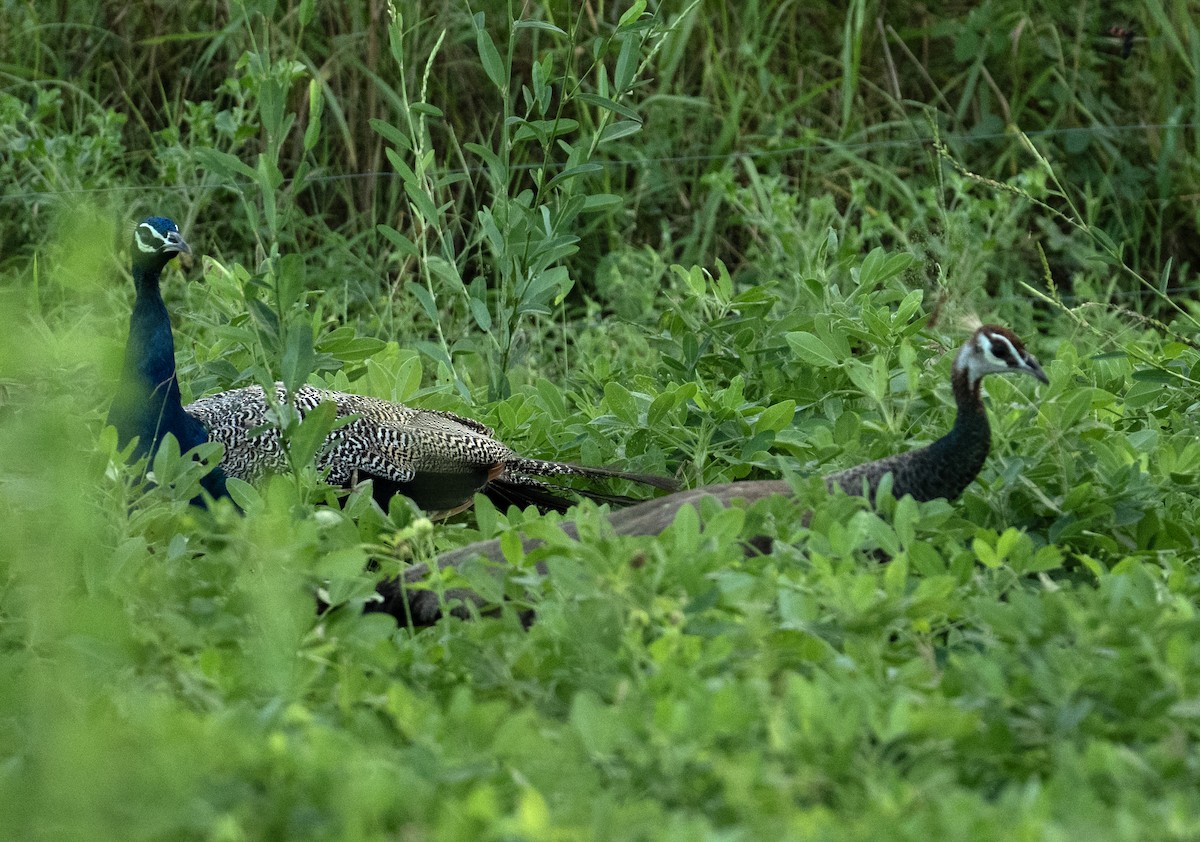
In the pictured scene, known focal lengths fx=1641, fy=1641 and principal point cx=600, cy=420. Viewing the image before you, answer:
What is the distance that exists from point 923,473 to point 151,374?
165cm

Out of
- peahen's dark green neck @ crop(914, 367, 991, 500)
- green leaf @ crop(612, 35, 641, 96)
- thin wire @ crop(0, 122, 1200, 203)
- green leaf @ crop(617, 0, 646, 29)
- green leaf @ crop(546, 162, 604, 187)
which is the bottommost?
thin wire @ crop(0, 122, 1200, 203)

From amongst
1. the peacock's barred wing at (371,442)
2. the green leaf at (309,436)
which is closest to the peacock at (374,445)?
the peacock's barred wing at (371,442)

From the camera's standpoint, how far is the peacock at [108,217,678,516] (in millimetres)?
3410

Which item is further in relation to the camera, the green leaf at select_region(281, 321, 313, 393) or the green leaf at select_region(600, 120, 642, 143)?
the green leaf at select_region(600, 120, 642, 143)

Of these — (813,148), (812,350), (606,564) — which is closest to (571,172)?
(812,350)

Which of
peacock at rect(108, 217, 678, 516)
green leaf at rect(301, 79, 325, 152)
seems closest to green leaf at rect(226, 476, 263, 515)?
green leaf at rect(301, 79, 325, 152)

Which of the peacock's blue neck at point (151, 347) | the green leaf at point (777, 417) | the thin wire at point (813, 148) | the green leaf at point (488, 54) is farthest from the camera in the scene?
the thin wire at point (813, 148)

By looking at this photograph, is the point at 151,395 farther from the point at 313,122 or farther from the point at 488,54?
the point at 313,122

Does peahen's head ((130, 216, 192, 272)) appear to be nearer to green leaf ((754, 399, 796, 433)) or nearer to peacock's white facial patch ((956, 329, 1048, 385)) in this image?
green leaf ((754, 399, 796, 433))

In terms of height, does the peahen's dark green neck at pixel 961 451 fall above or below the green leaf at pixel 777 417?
above

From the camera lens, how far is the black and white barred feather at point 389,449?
11.3ft

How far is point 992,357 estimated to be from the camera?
2.70 metres

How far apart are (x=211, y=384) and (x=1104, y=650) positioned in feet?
7.79

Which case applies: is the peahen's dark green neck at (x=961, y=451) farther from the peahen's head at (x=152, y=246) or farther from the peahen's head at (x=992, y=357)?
the peahen's head at (x=152, y=246)
